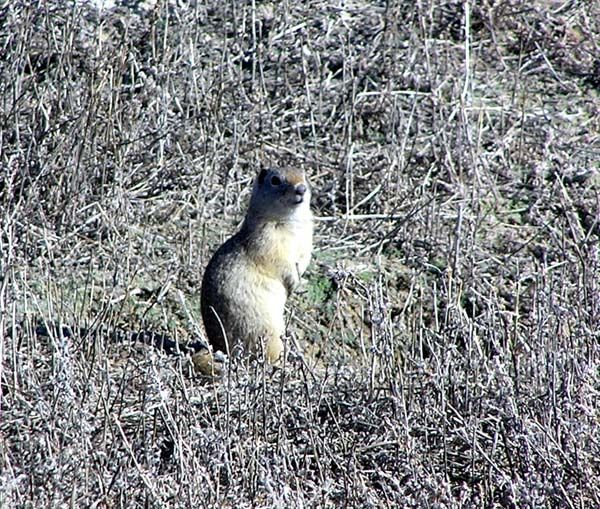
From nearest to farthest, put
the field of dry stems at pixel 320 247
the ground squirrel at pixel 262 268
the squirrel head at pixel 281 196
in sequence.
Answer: the field of dry stems at pixel 320 247 < the ground squirrel at pixel 262 268 < the squirrel head at pixel 281 196

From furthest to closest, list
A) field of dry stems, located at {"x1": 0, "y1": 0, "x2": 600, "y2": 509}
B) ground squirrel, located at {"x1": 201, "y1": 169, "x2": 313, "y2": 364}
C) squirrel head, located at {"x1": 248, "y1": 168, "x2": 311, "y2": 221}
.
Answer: squirrel head, located at {"x1": 248, "y1": 168, "x2": 311, "y2": 221} → ground squirrel, located at {"x1": 201, "y1": 169, "x2": 313, "y2": 364} → field of dry stems, located at {"x1": 0, "y1": 0, "x2": 600, "y2": 509}

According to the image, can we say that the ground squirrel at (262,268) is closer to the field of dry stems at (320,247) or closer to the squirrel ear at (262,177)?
the squirrel ear at (262,177)

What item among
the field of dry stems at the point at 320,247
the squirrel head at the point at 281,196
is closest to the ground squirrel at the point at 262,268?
the squirrel head at the point at 281,196

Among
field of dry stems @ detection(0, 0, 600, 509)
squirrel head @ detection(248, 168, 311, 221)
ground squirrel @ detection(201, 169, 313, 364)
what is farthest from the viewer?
squirrel head @ detection(248, 168, 311, 221)

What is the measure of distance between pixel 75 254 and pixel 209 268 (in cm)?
109

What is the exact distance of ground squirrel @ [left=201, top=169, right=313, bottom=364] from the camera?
6.69 m

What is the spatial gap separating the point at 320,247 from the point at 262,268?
47.6 inches

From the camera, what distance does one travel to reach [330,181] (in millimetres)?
8445

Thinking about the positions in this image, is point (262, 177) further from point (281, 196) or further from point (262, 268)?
point (262, 268)

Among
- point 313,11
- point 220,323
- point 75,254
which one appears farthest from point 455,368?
point 313,11

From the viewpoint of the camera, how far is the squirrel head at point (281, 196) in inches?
279

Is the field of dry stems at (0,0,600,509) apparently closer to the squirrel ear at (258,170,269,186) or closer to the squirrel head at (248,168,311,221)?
the squirrel head at (248,168,311,221)

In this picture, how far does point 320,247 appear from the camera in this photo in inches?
316

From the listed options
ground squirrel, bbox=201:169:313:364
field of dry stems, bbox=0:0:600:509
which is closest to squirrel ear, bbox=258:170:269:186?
ground squirrel, bbox=201:169:313:364
